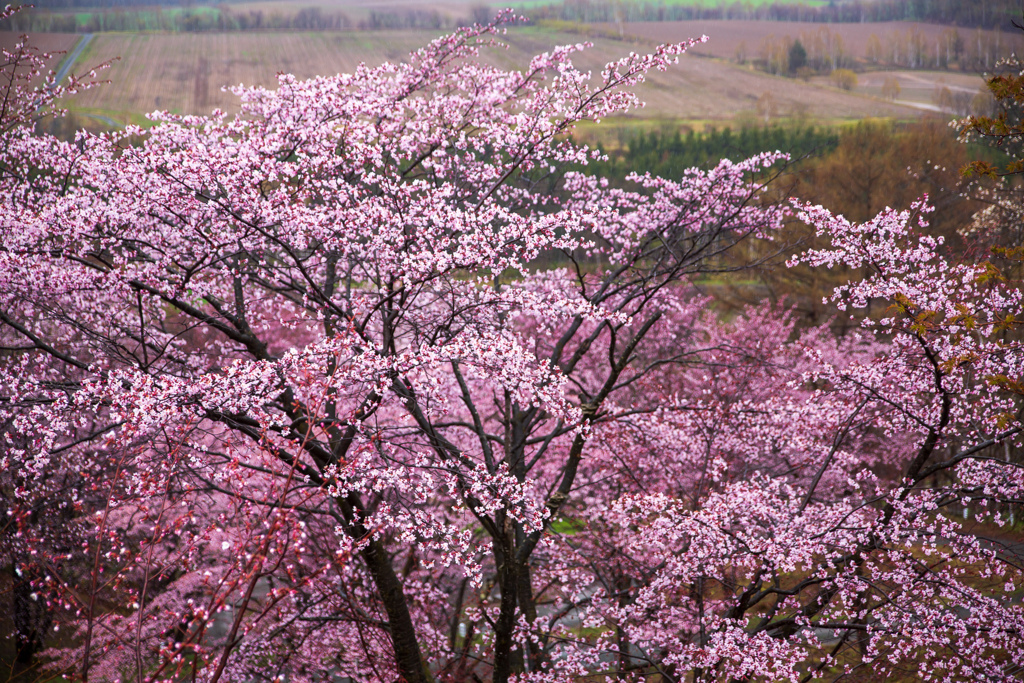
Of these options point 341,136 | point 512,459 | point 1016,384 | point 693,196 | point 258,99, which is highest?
point 258,99

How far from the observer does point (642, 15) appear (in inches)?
2453

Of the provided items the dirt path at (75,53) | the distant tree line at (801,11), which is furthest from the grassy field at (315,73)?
the distant tree line at (801,11)

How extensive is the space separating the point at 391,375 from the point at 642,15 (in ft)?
211

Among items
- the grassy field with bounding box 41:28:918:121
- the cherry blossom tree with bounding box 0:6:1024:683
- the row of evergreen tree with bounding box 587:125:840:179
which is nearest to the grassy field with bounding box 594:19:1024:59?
the grassy field with bounding box 41:28:918:121

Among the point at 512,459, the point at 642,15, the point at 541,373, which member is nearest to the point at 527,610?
the point at 512,459

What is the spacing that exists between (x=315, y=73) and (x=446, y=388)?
137 feet

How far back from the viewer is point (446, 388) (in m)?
11.2

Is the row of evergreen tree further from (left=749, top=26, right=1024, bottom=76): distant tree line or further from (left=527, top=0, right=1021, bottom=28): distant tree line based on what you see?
(left=527, top=0, right=1021, bottom=28): distant tree line

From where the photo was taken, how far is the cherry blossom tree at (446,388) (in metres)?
6.59

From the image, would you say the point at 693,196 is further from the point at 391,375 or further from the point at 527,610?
the point at 527,610

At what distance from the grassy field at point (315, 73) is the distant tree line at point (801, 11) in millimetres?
4576

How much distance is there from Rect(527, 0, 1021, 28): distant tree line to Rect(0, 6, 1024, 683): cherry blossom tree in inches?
533

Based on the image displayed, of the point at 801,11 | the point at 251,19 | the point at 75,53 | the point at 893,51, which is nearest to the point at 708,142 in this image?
the point at 893,51

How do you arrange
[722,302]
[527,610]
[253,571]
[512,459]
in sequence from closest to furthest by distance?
[253,571] → [512,459] → [527,610] → [722,302]
